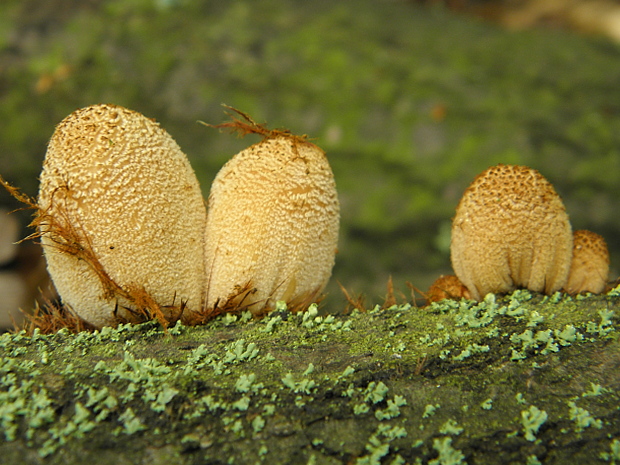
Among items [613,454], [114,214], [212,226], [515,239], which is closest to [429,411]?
[613,454]

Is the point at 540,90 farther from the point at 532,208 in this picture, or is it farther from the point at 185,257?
the point at 185,257

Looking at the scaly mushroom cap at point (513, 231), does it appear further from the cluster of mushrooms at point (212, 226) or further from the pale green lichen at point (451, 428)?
the pale green lichen at point (451, 428)

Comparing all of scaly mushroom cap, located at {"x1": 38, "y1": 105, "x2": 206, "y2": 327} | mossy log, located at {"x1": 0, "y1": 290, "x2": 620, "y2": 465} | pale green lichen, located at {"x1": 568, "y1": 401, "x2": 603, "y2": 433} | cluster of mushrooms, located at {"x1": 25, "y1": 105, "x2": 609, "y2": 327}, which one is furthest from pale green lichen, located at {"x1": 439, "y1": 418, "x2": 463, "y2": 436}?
scaly mushroom cap, located at {"x1": 38, "y1": 105, "x2": 206, "y2": 327}

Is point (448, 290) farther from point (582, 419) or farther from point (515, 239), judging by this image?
point (582, 419)

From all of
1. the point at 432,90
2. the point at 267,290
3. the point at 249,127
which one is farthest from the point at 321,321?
the point at 432,90

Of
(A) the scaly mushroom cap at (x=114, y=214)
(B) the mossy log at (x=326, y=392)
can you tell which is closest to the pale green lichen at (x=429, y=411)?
(B) the mossy log at (x=326, y=392)

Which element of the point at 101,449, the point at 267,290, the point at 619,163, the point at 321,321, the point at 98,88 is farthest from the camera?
the point at 98,88

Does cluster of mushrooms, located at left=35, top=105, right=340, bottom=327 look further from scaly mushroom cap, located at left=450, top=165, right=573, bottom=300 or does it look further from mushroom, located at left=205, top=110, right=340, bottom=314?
scaly mushroom cap, located at left=450, top=165, right=573, bottom=300

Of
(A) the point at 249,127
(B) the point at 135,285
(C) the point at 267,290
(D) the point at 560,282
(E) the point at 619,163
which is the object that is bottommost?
(E) the point at 619,163
